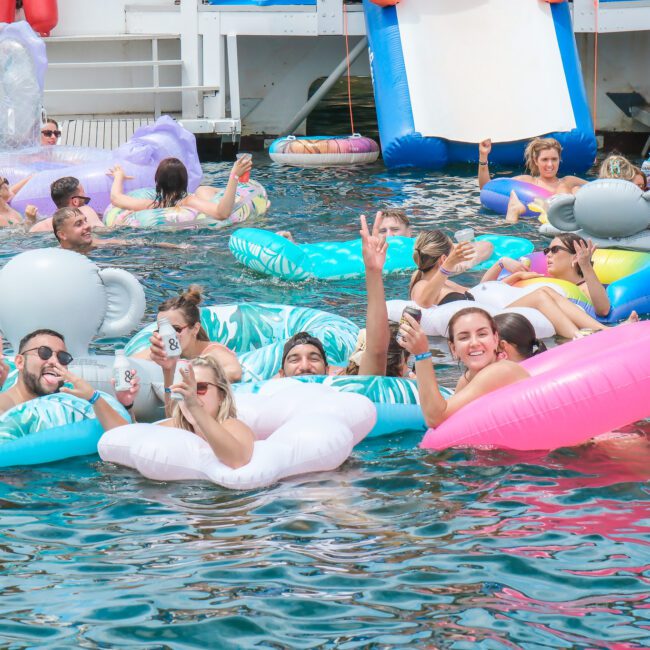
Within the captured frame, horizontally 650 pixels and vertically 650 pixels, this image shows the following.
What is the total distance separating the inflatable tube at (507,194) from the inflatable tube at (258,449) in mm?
6128

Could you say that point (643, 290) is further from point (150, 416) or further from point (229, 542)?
point (229, 542)

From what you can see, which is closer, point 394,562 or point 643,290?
point 394,562

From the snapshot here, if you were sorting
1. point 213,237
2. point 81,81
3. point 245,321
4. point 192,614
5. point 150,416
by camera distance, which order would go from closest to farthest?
point 192,614
point 150,416
point 245,321
point 213,237
point 81,81

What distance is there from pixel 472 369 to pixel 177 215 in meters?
5.29

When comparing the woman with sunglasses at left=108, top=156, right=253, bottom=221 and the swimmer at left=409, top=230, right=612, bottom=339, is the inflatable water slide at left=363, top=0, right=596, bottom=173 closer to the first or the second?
the woman with sunglasses at left=108, top=156, right=253, bottom=221

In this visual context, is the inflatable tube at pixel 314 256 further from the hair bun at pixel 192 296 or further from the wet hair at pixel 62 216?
the hair bun at pixel 192 296

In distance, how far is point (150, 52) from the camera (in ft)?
54.5

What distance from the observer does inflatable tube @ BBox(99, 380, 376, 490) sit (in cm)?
483

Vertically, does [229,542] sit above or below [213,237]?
below

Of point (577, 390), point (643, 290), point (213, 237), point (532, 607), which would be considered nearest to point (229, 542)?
point (532, 607)

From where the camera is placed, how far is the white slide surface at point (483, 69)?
13.8 m

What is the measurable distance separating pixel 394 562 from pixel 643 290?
14.5 ft

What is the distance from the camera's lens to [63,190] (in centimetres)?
1013

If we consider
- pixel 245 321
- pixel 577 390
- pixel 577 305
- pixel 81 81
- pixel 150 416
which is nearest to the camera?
pixel 577 390
